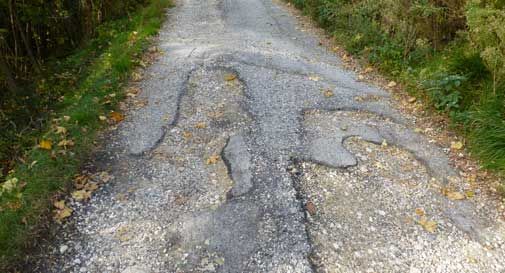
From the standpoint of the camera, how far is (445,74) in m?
4.91

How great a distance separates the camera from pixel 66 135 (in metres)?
4.07

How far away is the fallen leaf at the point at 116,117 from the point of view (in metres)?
4.64

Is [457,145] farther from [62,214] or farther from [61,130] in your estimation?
[61,130]

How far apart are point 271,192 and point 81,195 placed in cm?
177

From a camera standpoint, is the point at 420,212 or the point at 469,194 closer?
the point at 420,212

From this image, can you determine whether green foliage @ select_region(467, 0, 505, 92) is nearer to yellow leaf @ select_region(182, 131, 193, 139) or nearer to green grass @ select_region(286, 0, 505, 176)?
green grass @ select_region(286, 0, 505, 176)

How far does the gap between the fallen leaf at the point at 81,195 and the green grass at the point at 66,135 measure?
0.34 ft

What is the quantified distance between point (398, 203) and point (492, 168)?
121cm

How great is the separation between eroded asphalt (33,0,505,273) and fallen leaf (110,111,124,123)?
0.37 ft

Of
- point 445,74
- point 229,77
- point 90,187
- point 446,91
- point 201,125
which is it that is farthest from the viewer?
point 229,77

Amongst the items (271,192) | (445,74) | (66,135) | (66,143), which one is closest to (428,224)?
(271,192)

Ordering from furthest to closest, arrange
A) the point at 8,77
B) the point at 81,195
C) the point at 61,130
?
the point at 8,77 → the point at 61,130 → the point at 81,195

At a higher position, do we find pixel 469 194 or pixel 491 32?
pixel 491 32

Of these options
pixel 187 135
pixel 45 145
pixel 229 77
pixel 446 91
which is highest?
pixel 446 91
